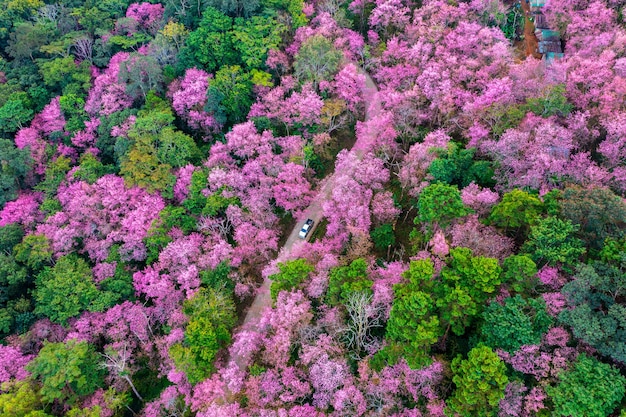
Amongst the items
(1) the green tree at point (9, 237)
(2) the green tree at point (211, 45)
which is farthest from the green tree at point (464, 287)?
(1) the green tree at point (9, 237)

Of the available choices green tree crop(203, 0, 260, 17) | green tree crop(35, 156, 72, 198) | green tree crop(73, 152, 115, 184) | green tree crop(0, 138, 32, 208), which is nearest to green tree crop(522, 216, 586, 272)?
green tree crop(203, 0, 260, 17)

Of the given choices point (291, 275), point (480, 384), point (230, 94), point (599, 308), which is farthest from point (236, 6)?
point (599, 308)

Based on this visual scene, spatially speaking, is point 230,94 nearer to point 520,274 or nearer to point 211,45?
point 211,45

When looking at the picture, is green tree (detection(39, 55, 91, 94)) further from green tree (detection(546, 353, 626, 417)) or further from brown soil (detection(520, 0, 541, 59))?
green tree (detection(546, 353, 626, 417))

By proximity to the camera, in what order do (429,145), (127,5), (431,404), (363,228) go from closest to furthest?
(431,404)
(363,228)
(429,145)
(127,5)

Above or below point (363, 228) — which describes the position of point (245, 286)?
below

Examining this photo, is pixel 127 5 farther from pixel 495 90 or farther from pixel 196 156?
pixel 495 90

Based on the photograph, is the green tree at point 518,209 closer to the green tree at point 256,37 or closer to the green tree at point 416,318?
the green tree at point 416,318

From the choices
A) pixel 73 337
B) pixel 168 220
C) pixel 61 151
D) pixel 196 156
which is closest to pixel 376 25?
pixel 196 156
